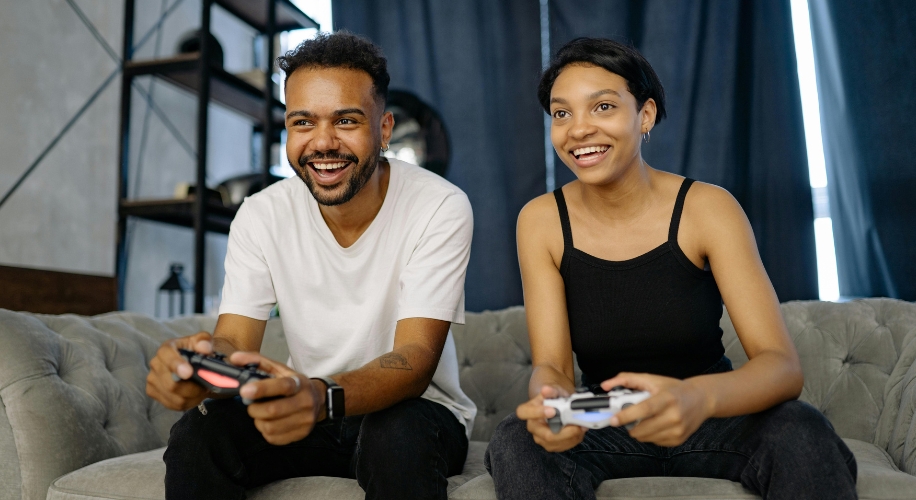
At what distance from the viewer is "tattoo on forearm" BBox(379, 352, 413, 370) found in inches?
45.1

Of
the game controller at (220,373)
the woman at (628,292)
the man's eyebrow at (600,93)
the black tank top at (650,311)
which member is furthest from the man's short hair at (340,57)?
the game controller at (220,373)

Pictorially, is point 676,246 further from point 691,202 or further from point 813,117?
point 813,117

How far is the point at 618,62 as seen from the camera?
1268 millimetres

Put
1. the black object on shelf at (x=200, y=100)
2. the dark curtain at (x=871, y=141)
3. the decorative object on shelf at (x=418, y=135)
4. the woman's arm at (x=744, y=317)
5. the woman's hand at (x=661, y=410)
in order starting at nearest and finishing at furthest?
the woman's hand at (x=661, y=410) → the woman's arm at (x=744, y=317) → the dark curtain at (x=871, y=141) → the black object on shelf at (x=200, y=100) → the decorative object on shelf at (x=418, y=135)

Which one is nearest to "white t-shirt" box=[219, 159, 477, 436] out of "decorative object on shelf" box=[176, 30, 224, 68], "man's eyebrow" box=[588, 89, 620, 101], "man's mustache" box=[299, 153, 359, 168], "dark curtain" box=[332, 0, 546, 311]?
"man's mustache" box=[299, 153, 359, 168]

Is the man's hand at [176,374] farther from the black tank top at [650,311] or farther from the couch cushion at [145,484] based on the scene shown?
the black tank top at [650,311]

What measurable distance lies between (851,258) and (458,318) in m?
1.47

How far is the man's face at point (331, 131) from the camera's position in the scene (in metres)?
1.36

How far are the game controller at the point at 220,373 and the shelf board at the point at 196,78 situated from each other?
72.9 inches

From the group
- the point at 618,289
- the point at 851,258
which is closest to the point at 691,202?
the point at 618,289

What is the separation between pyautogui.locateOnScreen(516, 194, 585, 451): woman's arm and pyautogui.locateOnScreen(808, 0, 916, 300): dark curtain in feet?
4.01

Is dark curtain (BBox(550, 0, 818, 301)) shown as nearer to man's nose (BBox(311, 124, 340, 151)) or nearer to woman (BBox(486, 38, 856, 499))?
woman (BBox(486, 38, 856, 499))

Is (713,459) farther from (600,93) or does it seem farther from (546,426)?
(600,93)

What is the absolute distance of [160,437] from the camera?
1712 mm
